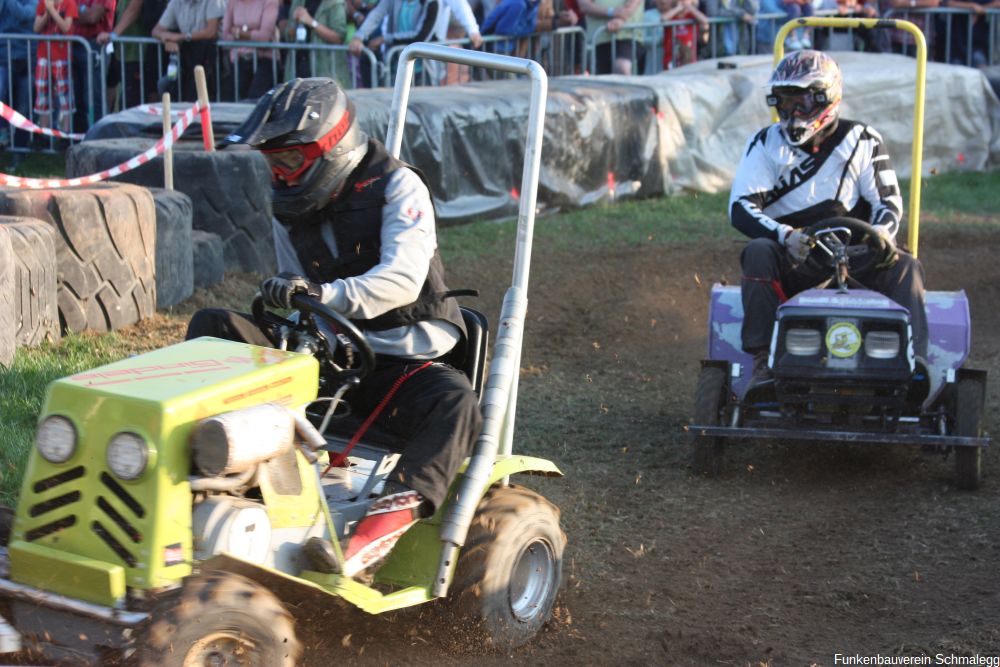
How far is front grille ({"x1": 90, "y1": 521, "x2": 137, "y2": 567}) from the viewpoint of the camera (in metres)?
3.27

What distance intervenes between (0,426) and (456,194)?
6.63 meters

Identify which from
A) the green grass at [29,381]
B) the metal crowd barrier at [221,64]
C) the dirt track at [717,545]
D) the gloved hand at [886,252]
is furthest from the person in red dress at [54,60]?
the gloved hand at [886,252]

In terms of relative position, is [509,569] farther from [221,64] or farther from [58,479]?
[221,64]

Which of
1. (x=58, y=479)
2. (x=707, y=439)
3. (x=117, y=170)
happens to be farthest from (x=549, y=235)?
(x=58, y=479)

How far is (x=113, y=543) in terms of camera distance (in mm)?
3291

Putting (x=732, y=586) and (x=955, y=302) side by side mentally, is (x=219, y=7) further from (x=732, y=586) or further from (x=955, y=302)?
(x=732, y=586)

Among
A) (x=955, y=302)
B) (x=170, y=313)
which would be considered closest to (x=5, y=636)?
(x=955, y=302)

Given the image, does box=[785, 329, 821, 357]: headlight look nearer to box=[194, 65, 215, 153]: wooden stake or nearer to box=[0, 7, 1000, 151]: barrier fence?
box=[194, 65, 215, 153]: wooden stake

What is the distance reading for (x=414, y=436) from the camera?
4.10 meters

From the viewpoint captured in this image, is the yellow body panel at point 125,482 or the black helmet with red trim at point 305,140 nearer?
the yellow body panel at point 125,482

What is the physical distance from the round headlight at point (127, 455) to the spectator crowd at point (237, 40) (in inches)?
389

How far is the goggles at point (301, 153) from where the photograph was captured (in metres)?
4.14

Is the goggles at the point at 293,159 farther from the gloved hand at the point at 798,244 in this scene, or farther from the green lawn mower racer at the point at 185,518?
the gloved hand at the point at 798,244

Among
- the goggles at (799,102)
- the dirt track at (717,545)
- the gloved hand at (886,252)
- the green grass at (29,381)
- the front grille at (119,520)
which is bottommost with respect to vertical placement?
the dirt track at (717,545)
